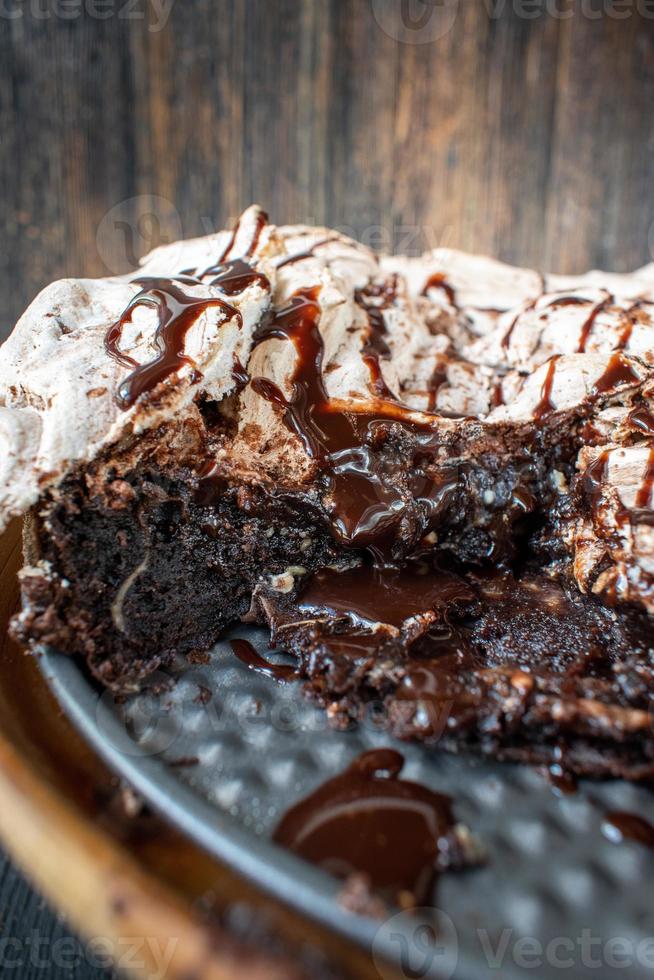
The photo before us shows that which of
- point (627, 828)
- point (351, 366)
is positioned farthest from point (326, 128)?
point (627, 828)

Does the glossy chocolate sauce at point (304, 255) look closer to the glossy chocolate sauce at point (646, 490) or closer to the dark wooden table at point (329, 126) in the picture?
the glossy chocolate sauce at point (646, 490)

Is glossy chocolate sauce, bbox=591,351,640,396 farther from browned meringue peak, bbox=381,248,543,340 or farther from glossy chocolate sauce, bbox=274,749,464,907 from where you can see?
glossy chocolate sauce, bbox=274,749,464,907

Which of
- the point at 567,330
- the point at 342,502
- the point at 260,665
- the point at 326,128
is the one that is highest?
the point at 326,128

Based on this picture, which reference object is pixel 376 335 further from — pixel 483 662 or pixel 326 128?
pixel 326 128

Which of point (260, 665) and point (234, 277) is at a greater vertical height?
point (234, 277)

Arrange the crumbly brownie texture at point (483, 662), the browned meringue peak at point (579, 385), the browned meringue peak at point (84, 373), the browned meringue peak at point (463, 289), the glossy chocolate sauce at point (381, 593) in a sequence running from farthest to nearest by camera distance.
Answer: the browned meringue peak at point (463, 289) → the browned meringue peak at point (579, 385) → the glossy chocolate sauce at point (381, 593) → the browned meringue peak at point (84, 373) → the crumbly brownie texture at point (483, 662)

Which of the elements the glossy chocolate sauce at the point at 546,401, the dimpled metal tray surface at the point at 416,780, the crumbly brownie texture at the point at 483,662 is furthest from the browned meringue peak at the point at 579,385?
the dimpled metal tray surface at the point at 416,780

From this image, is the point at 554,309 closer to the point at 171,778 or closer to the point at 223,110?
the point at 171,778
